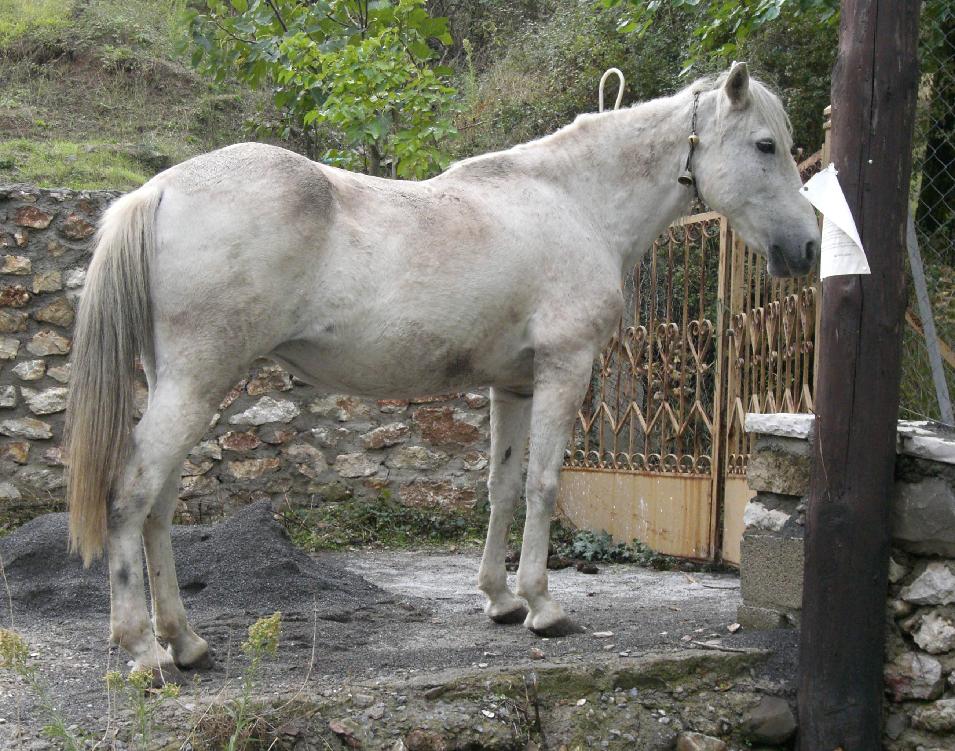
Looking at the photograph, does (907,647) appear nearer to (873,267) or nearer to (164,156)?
(873,267)

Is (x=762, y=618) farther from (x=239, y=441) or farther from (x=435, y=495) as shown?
(x=239, y=441)

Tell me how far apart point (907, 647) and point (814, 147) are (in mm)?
6267

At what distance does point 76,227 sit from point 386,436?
7.93 ft

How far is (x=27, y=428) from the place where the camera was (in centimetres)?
617

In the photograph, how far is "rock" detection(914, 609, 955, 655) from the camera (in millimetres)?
3432

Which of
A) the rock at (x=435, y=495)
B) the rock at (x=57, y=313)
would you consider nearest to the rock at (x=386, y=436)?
the rock at (x=435, y=495)

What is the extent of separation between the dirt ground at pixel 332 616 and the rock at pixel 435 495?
78 centimetres

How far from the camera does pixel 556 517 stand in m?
7.16

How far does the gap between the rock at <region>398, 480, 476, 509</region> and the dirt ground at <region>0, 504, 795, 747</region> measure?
0.78m

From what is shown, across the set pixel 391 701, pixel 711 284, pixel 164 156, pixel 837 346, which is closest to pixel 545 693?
pixel 391 701

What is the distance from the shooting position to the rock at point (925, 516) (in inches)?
134

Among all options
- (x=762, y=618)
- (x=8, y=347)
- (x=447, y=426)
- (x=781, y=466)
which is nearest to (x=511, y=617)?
(x=762, y=618)

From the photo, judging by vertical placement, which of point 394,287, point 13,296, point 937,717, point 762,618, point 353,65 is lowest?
point 937,717

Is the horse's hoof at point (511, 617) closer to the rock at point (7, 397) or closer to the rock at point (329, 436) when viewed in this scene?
the rock at point (329, 436)
